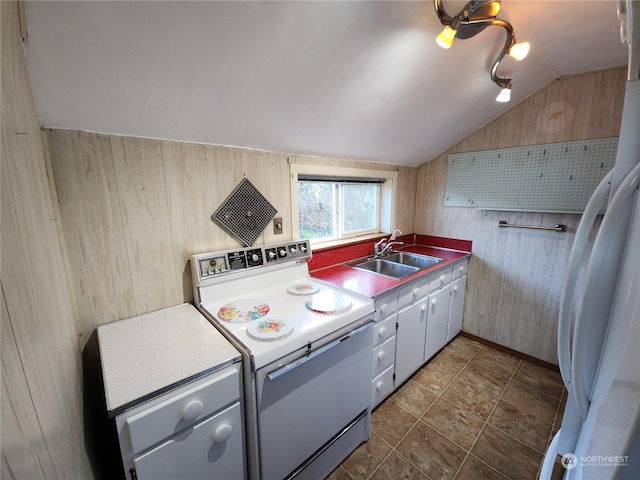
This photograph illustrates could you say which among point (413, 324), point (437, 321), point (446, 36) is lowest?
point (437, 321)

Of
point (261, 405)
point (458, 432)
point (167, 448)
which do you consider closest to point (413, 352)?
point (458, 432)

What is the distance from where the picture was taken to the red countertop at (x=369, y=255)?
1.75m

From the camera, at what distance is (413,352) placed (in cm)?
204

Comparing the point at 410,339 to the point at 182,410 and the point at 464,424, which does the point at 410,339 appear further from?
the point at 182,410

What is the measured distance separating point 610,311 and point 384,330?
1094 millimetres

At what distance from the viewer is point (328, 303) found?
4.62 ft

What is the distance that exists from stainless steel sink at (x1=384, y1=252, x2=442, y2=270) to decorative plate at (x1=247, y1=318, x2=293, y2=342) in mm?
1503

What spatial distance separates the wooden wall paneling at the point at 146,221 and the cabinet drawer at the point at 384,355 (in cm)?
125

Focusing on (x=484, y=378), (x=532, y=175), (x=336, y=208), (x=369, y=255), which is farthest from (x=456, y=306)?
(x=336, y=208)

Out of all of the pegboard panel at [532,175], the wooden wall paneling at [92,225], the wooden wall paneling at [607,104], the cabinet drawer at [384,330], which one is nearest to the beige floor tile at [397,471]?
the cabinet drawer at [384,330]

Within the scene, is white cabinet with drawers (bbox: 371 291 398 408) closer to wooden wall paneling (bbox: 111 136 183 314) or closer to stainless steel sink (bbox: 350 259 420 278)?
stainless steel sink (bbox: 350 259 420 278)

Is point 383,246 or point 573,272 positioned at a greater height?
point 573,272

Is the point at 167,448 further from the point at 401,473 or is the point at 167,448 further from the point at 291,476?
the point at 401,473

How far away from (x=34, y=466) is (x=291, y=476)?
1.12 m
